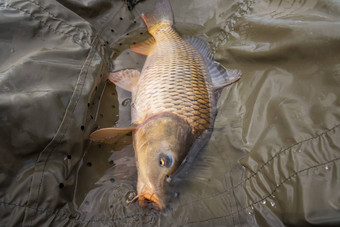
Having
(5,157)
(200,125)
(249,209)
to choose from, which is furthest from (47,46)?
(249,209)

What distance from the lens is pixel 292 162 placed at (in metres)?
1.28

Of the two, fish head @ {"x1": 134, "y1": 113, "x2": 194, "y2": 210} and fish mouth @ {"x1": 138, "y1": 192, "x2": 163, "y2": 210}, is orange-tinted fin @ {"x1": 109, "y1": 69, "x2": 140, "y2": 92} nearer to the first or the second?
fish head @ {"x1": 134, "y1": 113, "x2": 194, "y2": 210}

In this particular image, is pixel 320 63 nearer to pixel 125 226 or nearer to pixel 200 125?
pixel 200 125

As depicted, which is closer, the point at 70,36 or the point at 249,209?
the point at 249,209

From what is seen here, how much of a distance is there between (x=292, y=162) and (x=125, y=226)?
1006 mm

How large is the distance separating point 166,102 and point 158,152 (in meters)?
0.45

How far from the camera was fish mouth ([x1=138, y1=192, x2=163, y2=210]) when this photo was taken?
56.8 inches

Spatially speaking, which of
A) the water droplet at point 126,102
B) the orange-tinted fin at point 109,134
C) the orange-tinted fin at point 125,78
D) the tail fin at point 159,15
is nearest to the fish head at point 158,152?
the orange-tinted fin at point 109,134

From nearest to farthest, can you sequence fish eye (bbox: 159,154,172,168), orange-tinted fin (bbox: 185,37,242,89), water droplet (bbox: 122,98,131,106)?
fish eye (bbox: 159,154,172,168) → orange-tinted fin (bbox: 185,37,242,89) → water droplet (bbox: 122,98,131,106)

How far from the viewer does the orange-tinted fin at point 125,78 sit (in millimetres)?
2195

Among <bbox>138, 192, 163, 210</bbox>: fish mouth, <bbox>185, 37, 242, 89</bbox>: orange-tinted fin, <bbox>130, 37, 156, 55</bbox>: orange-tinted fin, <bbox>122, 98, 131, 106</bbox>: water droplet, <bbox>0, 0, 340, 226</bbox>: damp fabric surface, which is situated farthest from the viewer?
<bbox>130, 37, 156, 55</bbox>: orange-tinted fin

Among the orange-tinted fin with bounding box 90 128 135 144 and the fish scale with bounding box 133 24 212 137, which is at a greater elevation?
the fish scale with bounding box 133 24 212 137

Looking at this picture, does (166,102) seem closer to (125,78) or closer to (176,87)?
(176,87)

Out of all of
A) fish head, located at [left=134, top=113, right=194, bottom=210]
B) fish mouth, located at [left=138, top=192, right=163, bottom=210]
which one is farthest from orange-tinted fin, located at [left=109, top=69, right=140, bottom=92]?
fish mouth, located at [left=138, top=192, right=163, bottom=210]
